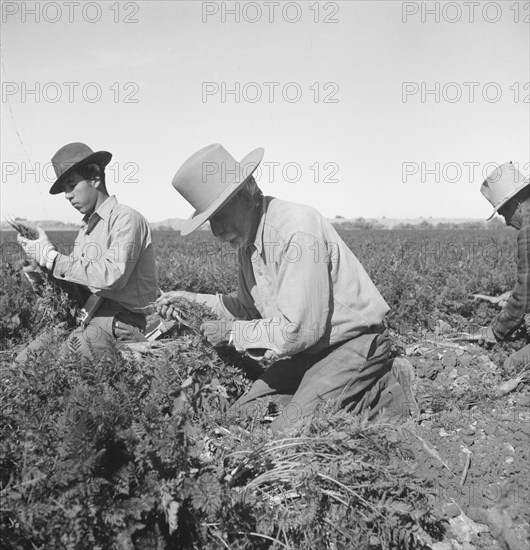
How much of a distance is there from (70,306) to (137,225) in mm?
791

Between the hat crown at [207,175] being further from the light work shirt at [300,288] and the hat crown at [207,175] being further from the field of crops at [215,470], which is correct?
the field of crops at [215,470]

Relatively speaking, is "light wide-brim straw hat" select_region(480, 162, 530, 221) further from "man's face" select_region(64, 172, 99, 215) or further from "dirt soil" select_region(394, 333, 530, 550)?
"man's face" select_region(64, 172, 99, 215)

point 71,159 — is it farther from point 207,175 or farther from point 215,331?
point 215,331

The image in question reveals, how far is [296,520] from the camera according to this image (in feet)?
7.59

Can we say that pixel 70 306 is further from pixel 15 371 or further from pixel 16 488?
pixel 16 488

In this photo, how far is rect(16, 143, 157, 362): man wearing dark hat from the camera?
4152 millimetres

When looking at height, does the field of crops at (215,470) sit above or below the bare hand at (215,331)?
below

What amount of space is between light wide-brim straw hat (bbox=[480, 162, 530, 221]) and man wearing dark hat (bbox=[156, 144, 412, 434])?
160 cm

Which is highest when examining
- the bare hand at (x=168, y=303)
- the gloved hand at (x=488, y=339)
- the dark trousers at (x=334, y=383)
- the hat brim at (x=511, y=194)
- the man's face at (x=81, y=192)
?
the man's face at (x=81, y=192)

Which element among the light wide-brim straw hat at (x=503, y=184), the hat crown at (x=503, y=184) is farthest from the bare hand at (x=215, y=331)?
the hat crown at (x=503, y=184)

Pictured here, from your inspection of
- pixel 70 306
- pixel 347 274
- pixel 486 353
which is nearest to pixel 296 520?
pixel 347 274

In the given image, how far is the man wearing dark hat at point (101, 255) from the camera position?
13.6ft

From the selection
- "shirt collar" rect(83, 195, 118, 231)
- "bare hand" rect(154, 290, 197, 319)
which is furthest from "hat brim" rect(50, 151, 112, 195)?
"bare hand" rect(154, 290, 197, 319)

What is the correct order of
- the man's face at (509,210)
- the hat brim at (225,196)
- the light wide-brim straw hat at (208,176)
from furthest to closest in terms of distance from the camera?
the man's face at (509,210)
the light wide-brim straw hat at (208,176)
the hat brim at (225,196)
